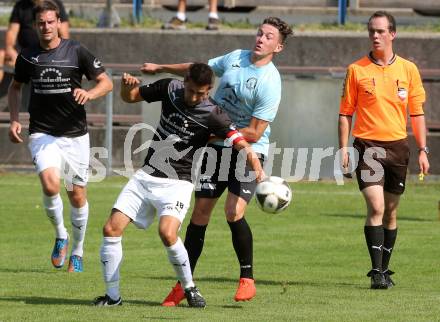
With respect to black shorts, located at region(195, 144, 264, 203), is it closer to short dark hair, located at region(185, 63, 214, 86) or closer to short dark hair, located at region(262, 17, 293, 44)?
short dark hair, located at region(185, 63, 214, 86)

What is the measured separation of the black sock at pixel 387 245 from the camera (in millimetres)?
11273

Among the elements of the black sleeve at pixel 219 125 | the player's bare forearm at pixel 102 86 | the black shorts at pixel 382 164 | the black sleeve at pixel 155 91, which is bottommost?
the black shorts at pixel 382 164

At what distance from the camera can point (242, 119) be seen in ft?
33.6

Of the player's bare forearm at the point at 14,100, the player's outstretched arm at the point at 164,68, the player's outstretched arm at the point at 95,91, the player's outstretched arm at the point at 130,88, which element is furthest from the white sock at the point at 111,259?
the player's bare forearm at the point at 14,100

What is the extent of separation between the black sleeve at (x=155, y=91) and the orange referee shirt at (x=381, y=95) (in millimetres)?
2052

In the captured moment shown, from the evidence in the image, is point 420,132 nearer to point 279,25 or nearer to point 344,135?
point 344,135

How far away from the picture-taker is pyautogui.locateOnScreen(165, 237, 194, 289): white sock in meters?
9.53

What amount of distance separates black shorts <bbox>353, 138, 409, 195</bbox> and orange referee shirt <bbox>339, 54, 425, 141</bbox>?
0.06 metres

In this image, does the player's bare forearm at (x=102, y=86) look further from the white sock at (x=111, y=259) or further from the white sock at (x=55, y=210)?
the white sock at (x=111, y=259)

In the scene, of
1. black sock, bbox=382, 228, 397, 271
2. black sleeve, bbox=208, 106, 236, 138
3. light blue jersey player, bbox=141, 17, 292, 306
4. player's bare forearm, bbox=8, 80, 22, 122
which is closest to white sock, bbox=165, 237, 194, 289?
light blue jersey player, bbox=141, 17, 292, 306

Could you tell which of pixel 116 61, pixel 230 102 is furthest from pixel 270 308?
pixel 116 61

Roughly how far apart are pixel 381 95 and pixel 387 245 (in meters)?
1.34

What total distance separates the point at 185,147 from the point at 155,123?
11.1 meters

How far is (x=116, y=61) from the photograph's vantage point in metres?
22.1
